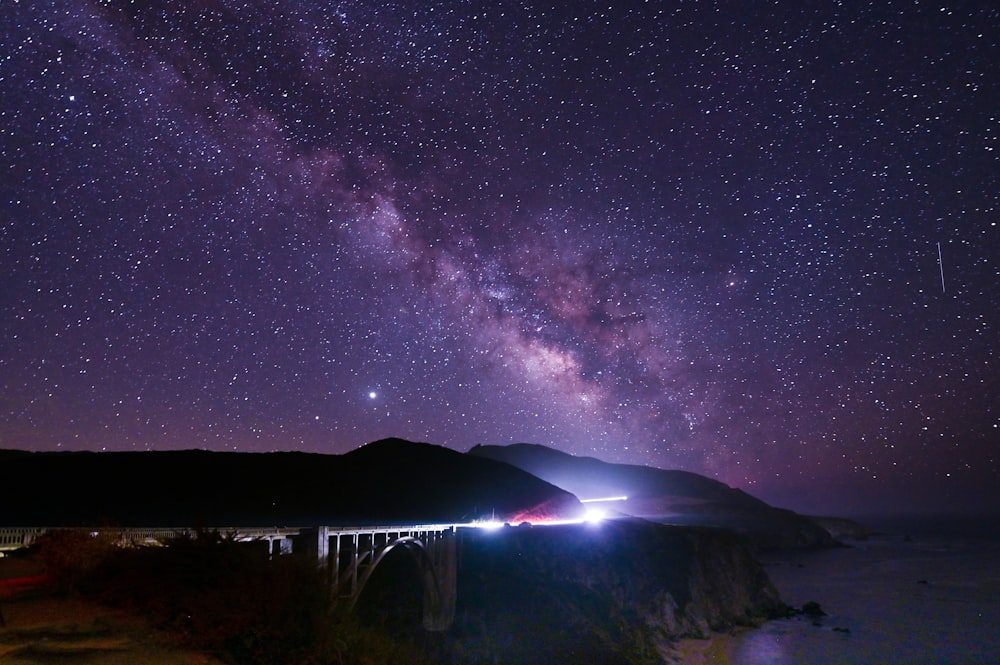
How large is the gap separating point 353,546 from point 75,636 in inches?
538

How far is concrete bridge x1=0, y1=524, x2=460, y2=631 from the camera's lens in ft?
64.7

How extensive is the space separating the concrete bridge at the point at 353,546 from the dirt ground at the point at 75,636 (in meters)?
2.98

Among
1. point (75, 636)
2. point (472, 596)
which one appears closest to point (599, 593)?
point (472, 596)

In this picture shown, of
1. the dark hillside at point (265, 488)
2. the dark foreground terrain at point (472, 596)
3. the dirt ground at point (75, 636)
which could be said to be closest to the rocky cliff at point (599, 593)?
the dark foreground terrain at point (472, 596)

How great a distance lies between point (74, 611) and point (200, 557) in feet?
7.88

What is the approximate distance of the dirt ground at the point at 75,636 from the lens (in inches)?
399

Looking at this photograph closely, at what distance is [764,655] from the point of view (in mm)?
39312

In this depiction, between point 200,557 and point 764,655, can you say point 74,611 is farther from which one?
point 764,655

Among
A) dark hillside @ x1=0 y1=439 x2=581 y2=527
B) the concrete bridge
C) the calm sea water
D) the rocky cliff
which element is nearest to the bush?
the concrete bridge

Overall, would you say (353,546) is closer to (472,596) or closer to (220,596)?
(220,596)

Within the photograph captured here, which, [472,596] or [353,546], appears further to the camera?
[472,596]

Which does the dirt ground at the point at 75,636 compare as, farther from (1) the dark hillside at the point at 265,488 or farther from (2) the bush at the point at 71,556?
(1) the dark hillside at the point at 265,488

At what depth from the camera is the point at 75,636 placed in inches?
435

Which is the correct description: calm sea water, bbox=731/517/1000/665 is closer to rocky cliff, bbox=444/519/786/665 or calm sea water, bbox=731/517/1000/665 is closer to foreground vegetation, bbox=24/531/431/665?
rocky cliff, bbox=444/519/786/665
